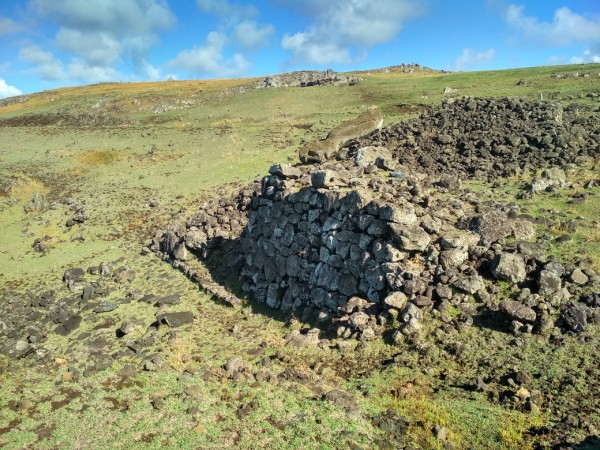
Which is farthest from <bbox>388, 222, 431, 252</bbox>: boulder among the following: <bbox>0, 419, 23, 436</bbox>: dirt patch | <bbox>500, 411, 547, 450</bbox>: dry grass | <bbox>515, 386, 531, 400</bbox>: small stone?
<bbox>0, 419, 23, 436</bbox>: dirt patch

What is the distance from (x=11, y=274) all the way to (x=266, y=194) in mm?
14722

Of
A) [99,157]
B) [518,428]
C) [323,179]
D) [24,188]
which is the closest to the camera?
[518,428]

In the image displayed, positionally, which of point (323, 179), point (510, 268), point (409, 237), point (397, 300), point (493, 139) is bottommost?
point (397, 300)

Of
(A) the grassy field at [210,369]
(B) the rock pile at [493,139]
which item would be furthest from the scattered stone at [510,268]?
(B) the rock pile at [493,139]

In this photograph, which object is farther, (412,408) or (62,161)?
(62,161)

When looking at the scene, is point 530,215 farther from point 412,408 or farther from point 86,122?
point 86,122

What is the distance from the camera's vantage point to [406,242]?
1340cm

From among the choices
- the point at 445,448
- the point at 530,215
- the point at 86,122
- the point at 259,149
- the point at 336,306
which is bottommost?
the point at 445,448

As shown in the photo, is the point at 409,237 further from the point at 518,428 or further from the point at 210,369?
the point at 210,369

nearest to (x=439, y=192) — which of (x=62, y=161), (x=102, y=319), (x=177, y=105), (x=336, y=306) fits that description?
(x=336, y=306)

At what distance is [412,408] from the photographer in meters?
9.96

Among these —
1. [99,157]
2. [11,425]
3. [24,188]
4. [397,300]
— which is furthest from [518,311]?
[99,157]

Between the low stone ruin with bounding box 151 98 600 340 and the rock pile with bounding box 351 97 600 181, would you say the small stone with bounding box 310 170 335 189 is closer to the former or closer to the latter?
the low stone ruin with bounding box 151 98 600 340

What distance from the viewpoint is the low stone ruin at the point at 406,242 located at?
1233 centimetres
